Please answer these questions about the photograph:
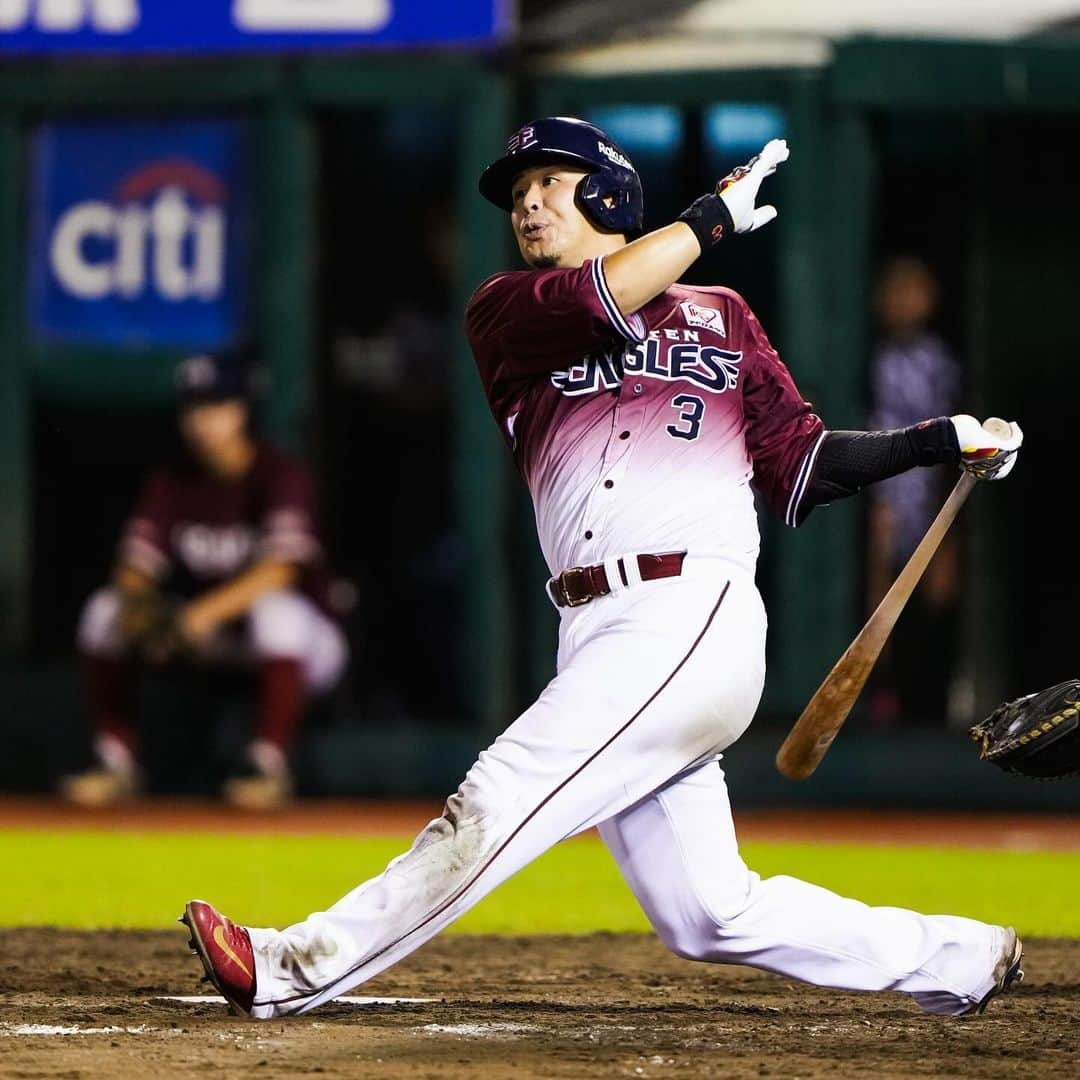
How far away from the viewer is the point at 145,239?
10266 mm

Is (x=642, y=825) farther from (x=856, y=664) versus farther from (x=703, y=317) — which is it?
(x=703, y=317)


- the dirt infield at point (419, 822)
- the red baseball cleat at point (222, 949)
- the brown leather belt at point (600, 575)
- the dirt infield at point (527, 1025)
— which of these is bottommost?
the dirt infield at point (419, 822)

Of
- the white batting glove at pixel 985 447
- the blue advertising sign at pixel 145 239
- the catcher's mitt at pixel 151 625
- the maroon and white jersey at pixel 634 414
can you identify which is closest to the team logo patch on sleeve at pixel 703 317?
the maroon and white jersey at pixel 634 414

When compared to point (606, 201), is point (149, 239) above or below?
above

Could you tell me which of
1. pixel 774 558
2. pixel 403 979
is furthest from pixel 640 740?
pixel 774 558

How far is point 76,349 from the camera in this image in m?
10.3

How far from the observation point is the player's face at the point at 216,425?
31.3 ft

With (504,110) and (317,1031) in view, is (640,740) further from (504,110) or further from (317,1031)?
(504,110)

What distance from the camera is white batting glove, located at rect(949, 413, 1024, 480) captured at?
14.1 ft

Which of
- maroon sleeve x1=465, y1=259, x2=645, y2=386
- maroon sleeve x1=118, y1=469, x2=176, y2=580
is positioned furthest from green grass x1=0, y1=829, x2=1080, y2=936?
maroon sleeve x1=465, y1=259, x2=645, y2=386

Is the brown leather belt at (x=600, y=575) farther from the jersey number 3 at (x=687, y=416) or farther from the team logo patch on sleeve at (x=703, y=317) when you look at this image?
the team logo patch on sleeve at (x=703, y=317)

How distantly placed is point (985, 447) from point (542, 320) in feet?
2.90

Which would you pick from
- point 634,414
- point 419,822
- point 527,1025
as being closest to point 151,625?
point 419,822

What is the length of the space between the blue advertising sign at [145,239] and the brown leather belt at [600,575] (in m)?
6.26
